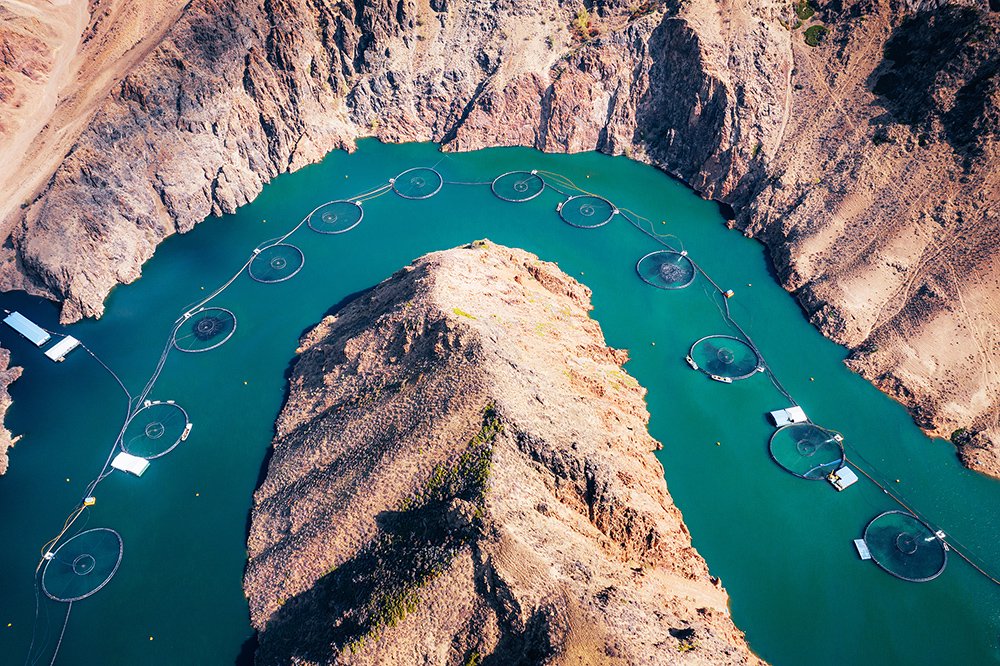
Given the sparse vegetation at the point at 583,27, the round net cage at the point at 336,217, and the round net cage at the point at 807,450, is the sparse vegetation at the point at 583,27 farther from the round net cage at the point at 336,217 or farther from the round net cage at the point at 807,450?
the round net cage at the point at 807,450

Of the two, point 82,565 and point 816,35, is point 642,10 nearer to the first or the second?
point 816,35

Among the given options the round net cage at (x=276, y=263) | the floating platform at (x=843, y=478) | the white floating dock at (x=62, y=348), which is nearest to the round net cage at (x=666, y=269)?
the floating platform at (x=843, y=478)

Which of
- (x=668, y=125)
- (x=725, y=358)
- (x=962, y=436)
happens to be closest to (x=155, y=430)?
(x=725, y=358)

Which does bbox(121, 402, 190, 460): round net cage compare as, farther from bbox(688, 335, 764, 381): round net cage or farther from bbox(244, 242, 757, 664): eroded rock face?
bbox(688, 335, 764, 381): round net cage

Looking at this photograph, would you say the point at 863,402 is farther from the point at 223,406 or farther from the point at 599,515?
the point at 223,406

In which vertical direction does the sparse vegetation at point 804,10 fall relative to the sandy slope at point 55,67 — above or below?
above

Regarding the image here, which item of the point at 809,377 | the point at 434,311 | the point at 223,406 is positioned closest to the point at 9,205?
the point at 223,406
